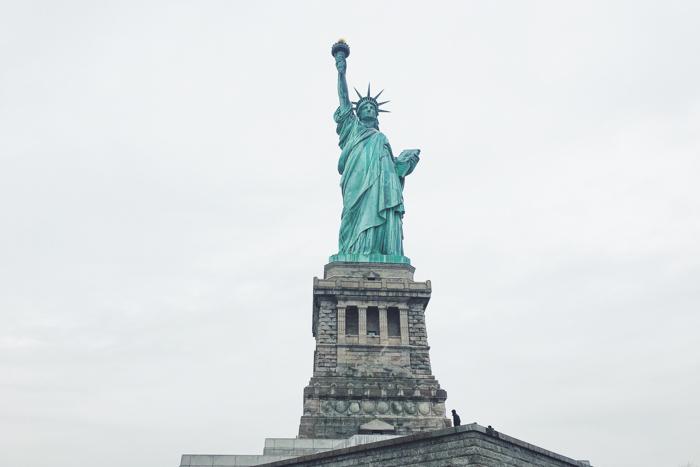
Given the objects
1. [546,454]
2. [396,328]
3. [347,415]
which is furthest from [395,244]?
[546,454]

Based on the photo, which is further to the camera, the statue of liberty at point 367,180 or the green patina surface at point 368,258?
the statue of liberty at point 367,180

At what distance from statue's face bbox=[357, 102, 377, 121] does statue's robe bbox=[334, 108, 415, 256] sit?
420mm

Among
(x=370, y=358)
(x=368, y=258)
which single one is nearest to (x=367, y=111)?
(x=368, y=258)

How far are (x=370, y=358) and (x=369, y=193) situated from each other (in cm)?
824

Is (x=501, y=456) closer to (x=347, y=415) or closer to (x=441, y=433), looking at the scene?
(x=441, y=433)

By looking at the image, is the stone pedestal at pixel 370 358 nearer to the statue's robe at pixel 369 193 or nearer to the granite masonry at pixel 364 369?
the granite masonry at pixel 364 369

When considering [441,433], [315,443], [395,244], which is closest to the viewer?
[441,433]

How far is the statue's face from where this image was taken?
113 feet

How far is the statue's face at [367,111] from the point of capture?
34.6 m

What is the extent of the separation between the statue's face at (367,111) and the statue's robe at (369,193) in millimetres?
420

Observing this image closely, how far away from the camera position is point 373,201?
105 ft

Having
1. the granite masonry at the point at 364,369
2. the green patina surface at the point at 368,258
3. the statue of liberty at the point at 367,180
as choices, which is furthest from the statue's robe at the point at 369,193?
the granite masonry at the point at 364,369

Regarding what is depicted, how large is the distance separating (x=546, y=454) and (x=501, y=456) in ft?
5.14

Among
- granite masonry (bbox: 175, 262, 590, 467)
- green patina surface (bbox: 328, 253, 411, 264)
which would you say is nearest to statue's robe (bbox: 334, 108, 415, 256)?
green patina surface (bbox: 328, 253, 411, 264)
